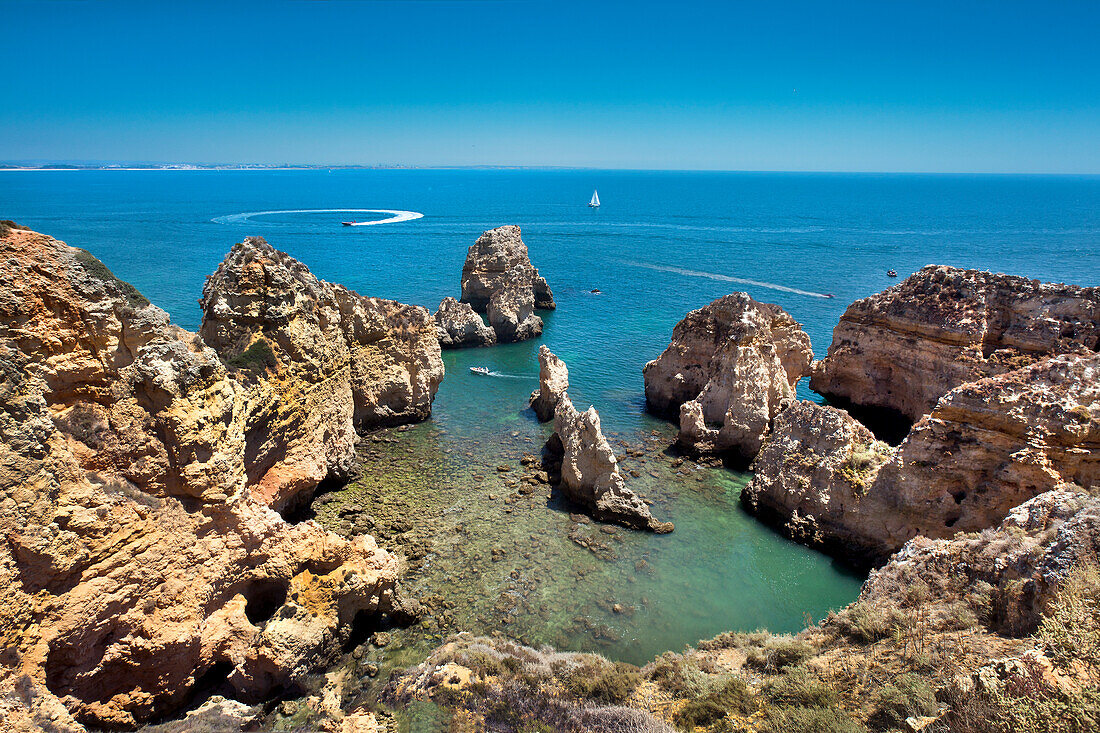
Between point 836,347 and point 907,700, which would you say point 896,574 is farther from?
point 836,347

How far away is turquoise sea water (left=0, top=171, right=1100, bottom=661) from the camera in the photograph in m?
17.5

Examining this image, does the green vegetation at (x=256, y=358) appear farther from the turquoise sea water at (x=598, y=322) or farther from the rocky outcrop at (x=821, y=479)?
the rocky outcrop at (x=821, y=479)

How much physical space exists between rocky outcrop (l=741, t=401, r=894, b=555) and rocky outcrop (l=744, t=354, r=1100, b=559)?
33 mm

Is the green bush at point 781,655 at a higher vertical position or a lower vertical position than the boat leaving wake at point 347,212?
lower

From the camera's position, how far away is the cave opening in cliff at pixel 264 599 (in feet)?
46.2

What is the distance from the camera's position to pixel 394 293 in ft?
194

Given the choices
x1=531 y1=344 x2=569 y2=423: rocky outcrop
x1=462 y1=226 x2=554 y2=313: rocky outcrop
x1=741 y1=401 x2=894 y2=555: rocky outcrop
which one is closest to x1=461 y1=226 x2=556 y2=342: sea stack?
x1=462 y1=226 x2=554 y2=313: rocky outcrop

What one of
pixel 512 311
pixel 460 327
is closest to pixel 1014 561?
pixel 460 327

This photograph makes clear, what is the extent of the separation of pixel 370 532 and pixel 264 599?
550 centimetres

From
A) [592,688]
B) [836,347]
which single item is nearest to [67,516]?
[592,688]

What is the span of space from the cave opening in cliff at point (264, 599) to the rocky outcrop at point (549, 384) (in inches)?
669

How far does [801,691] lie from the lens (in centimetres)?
1011

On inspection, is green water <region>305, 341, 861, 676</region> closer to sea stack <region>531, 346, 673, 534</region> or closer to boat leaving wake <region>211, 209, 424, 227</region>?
sea stack <region>531, 346, 673, 534</region>

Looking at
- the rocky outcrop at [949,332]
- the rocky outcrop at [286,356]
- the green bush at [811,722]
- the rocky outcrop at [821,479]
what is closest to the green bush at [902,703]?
the green bush at [811,722]
